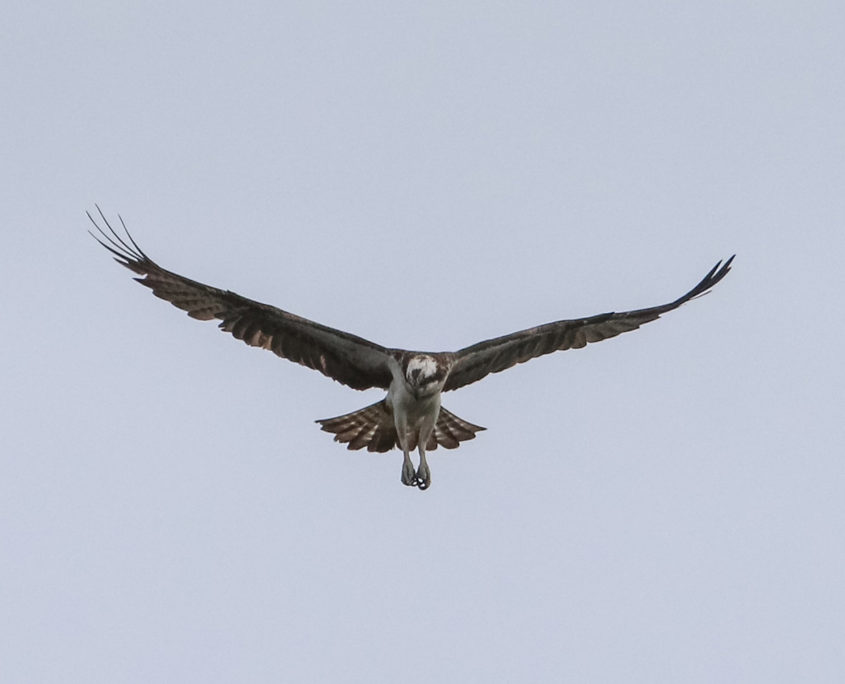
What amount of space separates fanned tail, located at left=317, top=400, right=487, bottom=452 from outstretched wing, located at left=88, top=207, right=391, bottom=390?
0.42 m

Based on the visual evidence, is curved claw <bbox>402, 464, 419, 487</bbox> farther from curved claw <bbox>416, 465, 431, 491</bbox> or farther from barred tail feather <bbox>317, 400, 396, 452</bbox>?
barred tail feather <bbox>317, 400, 396, 452</bbox>

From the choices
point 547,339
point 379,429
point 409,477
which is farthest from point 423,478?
point 547,339

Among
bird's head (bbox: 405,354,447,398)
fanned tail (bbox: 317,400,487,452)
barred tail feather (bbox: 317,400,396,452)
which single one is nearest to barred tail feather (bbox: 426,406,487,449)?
fanned tail (bbox: 317,400,487,452)

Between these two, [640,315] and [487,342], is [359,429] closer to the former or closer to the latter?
[487,342]

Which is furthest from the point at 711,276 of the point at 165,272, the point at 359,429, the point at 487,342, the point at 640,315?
the point at 165,272

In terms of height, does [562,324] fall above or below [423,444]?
above

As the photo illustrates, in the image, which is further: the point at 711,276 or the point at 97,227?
the point at 711,276

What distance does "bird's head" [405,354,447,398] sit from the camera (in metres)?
19.8

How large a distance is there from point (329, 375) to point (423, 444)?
1.14m

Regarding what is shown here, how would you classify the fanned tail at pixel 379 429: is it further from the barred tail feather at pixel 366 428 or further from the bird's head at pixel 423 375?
the bird's head at pixel 423 375

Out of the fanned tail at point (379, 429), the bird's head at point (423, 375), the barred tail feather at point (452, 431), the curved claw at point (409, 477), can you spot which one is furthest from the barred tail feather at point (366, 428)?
the bird's head at point (423, 375)

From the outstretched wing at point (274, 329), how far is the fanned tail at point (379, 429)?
1.39 feet

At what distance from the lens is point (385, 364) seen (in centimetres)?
2047

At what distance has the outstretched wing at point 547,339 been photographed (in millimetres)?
20812
